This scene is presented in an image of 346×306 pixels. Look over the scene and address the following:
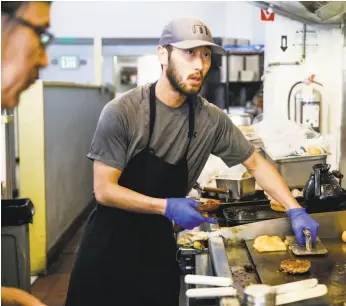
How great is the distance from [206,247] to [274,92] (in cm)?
272

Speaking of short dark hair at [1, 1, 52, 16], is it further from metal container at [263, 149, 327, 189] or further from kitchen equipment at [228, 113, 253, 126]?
kitchen equipment at [228, 113, 253, 126]

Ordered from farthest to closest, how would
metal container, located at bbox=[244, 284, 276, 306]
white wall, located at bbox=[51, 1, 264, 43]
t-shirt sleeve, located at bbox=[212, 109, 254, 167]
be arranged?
1. white wall, located at bbox=[51, 1, 264, 43]
2. t-shirt sleeve, located at bbox=[212, 109, 254, 167]
3. metal container, located at bbox=[244, 284, 276, 306]

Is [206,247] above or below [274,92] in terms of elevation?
below

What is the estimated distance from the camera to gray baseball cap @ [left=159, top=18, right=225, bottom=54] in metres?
1.95

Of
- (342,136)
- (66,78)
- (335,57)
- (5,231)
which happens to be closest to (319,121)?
(342,136)

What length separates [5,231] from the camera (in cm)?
142

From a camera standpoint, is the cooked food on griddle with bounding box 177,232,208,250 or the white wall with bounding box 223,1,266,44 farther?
the white wall with bounding box 223,1,266,44

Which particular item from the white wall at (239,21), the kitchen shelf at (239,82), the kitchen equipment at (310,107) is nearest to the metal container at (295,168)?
the kitchen equipment at (310,107)

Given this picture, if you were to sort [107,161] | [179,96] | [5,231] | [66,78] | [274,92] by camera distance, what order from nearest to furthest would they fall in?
1. [5,231]
2. [107,161]
3. [179,96]
4. [274,92]
5. [66,78]

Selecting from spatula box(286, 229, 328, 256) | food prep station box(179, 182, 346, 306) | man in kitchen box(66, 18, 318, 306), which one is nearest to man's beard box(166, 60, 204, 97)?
man in kitchen box(66, 18, 318, 306)

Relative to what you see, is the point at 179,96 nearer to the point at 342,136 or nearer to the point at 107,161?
the point at 107,161

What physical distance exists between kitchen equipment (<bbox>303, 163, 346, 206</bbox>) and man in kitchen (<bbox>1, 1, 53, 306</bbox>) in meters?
1.60

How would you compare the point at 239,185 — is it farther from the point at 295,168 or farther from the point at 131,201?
the point at 131,201

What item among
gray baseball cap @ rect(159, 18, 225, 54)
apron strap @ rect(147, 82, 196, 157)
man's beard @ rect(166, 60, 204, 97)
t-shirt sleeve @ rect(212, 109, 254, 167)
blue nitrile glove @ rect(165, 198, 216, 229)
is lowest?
blue nitrile glove @ rect(165, 198, 216, 229)
